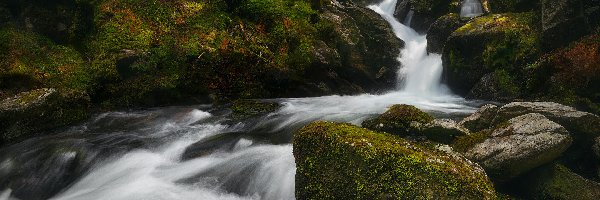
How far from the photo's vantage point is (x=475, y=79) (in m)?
15.3

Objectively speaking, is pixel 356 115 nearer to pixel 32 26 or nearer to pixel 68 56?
pixel 68 56

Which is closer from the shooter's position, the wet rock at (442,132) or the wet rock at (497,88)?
the wet rock at (442,132)

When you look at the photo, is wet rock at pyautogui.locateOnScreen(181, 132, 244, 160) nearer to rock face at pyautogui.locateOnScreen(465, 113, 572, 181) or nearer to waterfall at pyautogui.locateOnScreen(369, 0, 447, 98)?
rock face at pyautogui.locateOnScreen(465, 113, 572, 181)

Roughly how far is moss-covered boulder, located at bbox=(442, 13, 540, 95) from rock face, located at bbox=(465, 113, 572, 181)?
7.03 m

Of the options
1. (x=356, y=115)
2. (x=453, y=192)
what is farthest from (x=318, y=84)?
(x=453, y=192)

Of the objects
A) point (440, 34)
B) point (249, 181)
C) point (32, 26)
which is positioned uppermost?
point (32, 26)

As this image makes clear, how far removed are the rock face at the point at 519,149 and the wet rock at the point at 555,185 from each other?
0.80 feet

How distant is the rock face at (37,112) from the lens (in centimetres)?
1081

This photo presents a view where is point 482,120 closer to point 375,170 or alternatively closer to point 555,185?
point 555,185

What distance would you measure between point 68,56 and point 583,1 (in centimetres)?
1689

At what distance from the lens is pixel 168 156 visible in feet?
31.4

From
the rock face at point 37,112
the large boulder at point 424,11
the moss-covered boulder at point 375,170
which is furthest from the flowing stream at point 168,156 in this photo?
the large boulder at point 424,11

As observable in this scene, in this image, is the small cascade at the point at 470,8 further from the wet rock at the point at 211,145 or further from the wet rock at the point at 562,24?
the wet rock at the point at 211,145

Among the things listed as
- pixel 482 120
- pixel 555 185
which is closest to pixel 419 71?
pixel 482 120
